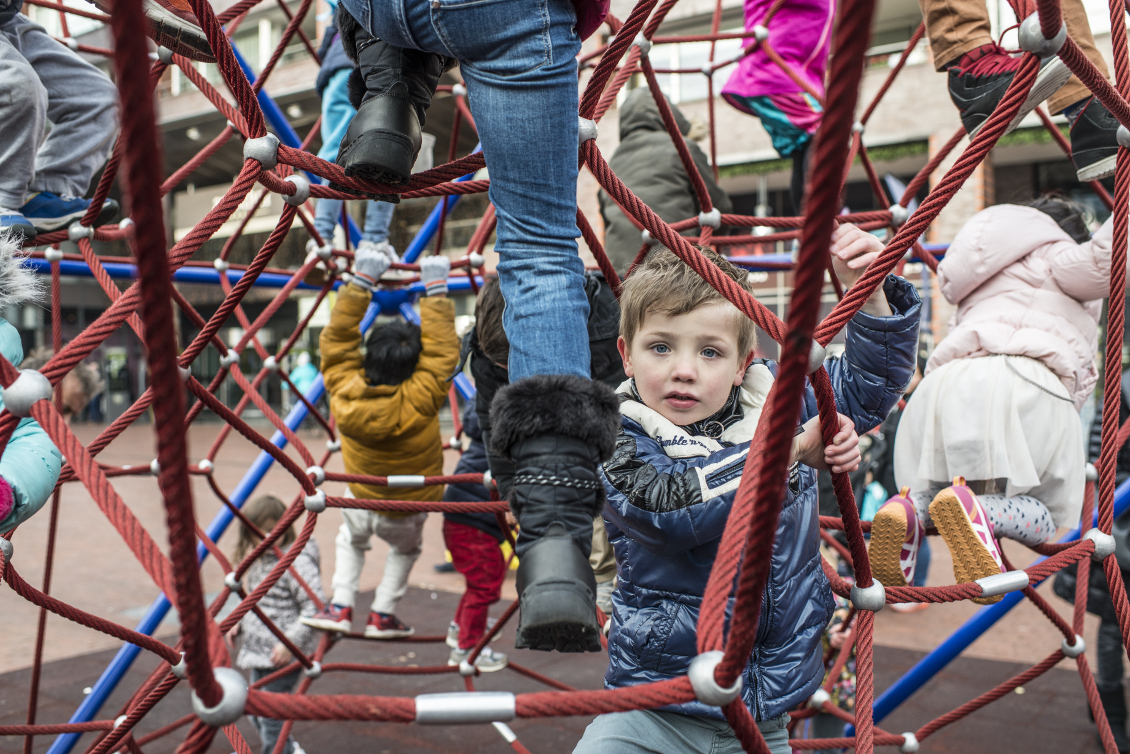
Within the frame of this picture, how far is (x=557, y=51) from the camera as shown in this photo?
2.65ft

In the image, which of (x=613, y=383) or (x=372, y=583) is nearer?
(x=613, y=383)

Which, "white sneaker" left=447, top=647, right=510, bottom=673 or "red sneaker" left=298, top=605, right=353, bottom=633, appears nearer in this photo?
"red sneaker" left=298, top=605, right=353, bottom=633

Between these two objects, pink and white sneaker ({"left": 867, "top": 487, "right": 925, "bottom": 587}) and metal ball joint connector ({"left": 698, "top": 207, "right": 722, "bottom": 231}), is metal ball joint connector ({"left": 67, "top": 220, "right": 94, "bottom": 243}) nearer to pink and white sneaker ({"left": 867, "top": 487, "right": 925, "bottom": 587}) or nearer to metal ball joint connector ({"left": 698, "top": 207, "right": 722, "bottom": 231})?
metal ball joint connector ({"left": 698, "top": 207, "right": 722, "bottom": 231})

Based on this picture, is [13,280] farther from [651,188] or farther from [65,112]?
[651,188]

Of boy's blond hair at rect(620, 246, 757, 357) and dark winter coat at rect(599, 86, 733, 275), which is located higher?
dark winter coat at rect(599, 86, 733, 275)

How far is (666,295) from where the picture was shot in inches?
41.0

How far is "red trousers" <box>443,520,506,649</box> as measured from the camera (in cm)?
248

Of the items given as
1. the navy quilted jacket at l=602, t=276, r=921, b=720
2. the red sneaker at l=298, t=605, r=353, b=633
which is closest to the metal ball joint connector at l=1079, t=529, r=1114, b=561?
the navy quilted jacket at l=602, t=276, r=921, b=720

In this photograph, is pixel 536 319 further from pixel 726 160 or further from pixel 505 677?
pixel 726 160

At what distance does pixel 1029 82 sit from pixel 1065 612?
353cm

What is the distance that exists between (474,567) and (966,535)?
1549 mm

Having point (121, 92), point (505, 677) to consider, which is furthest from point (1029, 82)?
point (505, 677)

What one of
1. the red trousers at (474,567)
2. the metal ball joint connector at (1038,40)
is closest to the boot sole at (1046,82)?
the metal ball joint connector at (1038,40)

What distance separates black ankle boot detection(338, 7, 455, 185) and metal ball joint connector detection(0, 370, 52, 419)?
1.12 feet
